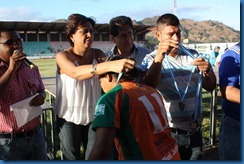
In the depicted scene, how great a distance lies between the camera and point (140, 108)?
1241 mm

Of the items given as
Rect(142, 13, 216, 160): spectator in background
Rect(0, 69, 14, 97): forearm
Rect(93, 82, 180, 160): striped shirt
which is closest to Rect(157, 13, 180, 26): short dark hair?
Rect(142, 13, 216, 160): spectator in background

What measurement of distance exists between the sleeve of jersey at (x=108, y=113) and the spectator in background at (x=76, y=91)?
0.90 meters

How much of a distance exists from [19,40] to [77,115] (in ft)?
2.21

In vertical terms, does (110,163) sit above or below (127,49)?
below

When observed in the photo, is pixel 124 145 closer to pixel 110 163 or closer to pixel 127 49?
pixel 110 163

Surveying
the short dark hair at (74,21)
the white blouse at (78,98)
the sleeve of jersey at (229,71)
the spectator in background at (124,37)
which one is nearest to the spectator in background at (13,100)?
the white blouse at (78,98)

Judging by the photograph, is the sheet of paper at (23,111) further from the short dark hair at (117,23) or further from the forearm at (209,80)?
the forearm at (209,80)

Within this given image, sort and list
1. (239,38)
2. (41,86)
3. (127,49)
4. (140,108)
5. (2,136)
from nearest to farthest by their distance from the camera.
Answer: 1. (140,108)
2. (239,38)
3. (2,136)
4. (41,86)
5. (127,49)

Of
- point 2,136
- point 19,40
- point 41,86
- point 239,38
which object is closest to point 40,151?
point 2,136

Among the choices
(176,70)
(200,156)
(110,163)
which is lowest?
(200,156)

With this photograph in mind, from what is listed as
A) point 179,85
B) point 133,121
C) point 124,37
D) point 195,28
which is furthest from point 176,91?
point 195,28

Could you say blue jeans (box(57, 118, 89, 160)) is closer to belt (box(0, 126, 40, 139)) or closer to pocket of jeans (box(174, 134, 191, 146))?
belt (box(0, 126, 40, 139))

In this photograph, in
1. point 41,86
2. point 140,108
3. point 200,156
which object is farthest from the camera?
point 41,86

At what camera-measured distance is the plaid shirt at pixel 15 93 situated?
197 centimetres
